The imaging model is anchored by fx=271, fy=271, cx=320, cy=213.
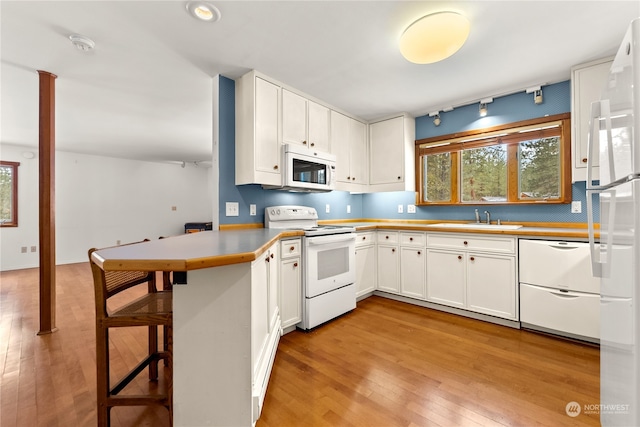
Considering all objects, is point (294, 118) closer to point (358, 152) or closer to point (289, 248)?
point (358, 152)

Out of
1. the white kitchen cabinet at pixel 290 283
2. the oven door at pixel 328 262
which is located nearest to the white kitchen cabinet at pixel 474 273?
the oven door at pixel 328 262

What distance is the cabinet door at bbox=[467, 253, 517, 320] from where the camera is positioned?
2.51 metres

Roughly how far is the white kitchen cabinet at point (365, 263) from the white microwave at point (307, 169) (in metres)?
0.75

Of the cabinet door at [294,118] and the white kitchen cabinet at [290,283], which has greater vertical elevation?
the cabinet door at [294,118]

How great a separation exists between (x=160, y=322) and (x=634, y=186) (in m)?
1.86

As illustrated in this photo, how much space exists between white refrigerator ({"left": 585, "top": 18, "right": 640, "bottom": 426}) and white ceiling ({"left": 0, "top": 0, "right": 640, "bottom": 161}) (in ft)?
3.44

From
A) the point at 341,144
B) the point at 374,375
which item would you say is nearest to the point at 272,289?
the point at 374,375

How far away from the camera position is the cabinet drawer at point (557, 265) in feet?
7.06

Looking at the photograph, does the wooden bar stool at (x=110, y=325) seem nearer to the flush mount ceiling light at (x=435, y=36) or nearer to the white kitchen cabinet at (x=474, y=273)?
the flush mount ceiling light at (x=435, y=36)

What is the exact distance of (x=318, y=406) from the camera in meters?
1.51

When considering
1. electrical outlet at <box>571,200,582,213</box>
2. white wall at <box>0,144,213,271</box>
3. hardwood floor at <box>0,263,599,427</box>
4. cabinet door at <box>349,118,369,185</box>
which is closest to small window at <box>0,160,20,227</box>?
white wall at <box>0,144,213,271</box>

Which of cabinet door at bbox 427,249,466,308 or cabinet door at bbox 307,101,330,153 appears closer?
cabinet door at bbox 427,249,466,308

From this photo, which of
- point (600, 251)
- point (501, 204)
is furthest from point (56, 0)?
point (501, 204)

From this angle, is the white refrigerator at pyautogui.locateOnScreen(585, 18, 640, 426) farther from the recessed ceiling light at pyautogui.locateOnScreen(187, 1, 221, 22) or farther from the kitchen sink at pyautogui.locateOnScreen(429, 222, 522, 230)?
the recessed ceiling light at pyautogui.locateOnScreen(187, 1, 221, 22)
